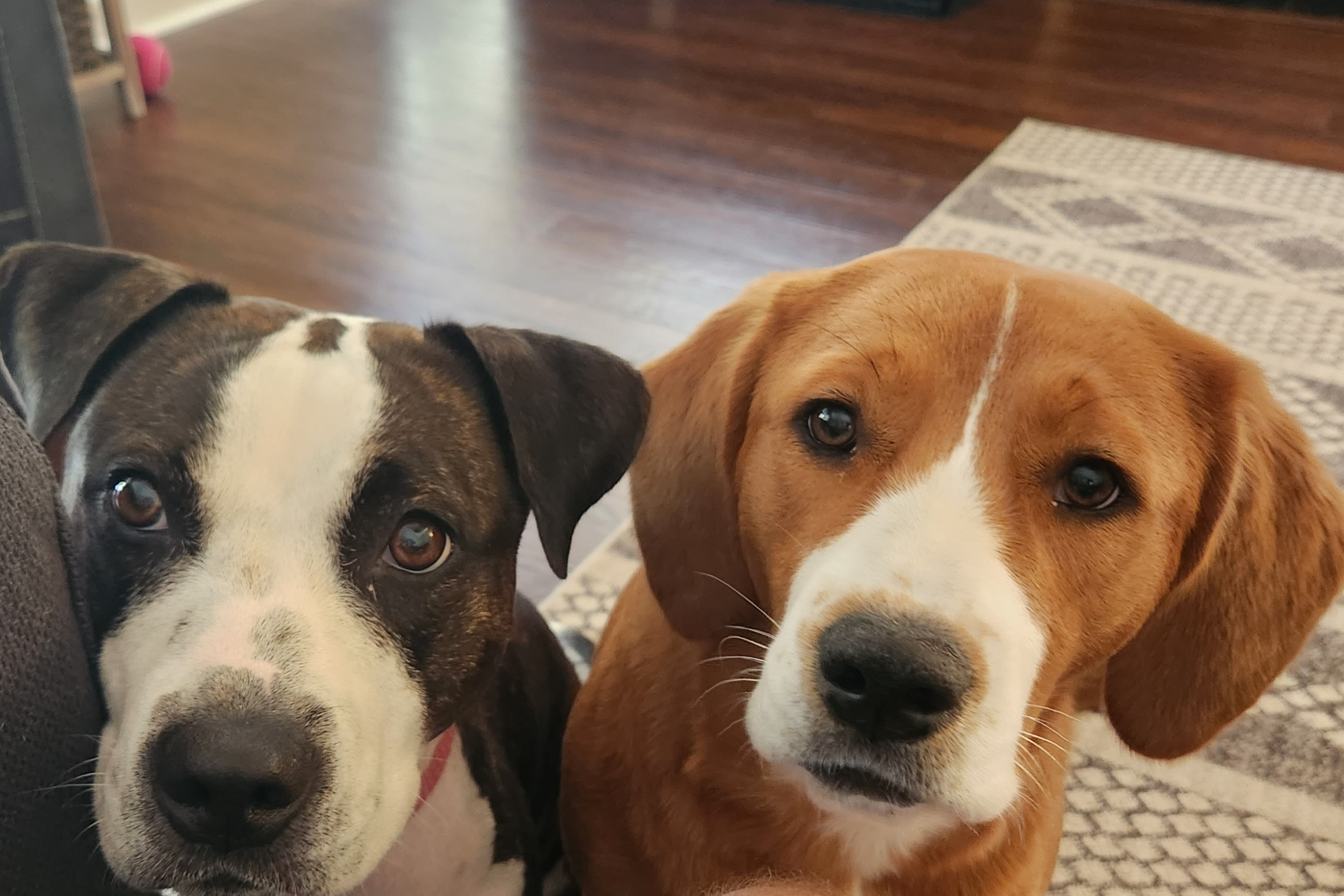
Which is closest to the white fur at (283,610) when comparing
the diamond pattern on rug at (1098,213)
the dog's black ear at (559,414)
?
the dog's black ear at (559,414)

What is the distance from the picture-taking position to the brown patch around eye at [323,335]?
3.89 ft

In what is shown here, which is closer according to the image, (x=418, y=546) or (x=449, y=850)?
(x=418, y=546)

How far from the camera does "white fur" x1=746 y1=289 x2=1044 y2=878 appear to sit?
1031mm

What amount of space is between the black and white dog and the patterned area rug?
41.6 inches

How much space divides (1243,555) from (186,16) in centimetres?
561

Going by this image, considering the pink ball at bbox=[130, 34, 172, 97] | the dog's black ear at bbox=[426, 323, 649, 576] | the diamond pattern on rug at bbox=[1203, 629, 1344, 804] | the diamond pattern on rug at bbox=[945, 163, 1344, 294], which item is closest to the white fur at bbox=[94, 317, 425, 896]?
the dog's black ear at bbox=[426, 323, 649, 576]

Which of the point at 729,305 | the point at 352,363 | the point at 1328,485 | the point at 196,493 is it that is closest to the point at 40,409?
the point at 196,493

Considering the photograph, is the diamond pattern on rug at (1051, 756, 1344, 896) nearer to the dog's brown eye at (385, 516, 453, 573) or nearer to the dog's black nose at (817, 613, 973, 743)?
the dog's black nose at (817, 613, 973, 743)

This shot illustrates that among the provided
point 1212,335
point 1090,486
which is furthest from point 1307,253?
point 1090,486

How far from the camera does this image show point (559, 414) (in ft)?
4.11

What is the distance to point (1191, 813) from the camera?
6.38ft

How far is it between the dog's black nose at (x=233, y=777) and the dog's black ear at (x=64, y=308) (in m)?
0.38

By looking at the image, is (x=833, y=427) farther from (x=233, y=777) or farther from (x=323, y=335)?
(x=233, y=777)

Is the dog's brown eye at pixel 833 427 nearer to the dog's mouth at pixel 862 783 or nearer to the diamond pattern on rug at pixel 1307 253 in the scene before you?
the dog's mouth at pixel 862 783
